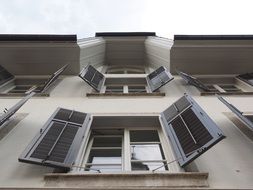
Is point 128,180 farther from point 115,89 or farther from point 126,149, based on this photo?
point 115,89

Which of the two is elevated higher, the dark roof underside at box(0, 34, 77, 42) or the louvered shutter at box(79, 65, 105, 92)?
the dark roof underside at box(0, 34, 77, 42)

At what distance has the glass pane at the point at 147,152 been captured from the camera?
465 cm

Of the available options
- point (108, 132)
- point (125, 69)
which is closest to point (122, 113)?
point (108, 132)

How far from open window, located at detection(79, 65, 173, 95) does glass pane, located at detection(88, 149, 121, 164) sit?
3.11m

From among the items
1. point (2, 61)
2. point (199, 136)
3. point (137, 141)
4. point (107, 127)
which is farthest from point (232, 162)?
point (2, 61)

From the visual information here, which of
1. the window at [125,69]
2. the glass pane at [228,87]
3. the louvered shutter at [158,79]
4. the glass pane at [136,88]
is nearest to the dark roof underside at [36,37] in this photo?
the glass pane at [136,88]

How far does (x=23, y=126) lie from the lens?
5414 millimetres

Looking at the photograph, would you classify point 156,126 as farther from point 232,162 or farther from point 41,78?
point 41,78

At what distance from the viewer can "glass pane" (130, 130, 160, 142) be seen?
5.52m

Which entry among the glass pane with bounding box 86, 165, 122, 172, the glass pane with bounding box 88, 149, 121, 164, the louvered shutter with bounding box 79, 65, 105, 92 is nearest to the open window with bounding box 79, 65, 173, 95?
the louvered shutter with bounding box 79, 65, 105, 92

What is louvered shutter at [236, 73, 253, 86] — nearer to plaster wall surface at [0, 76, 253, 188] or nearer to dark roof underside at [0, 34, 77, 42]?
plaster wall surface at [0, 76, 253, 188]

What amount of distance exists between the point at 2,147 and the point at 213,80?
7.00 metres

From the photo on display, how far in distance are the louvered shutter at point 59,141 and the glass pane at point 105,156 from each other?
0.40m

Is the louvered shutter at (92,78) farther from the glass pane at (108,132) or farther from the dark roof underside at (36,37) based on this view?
the glass pane at (108,132)
